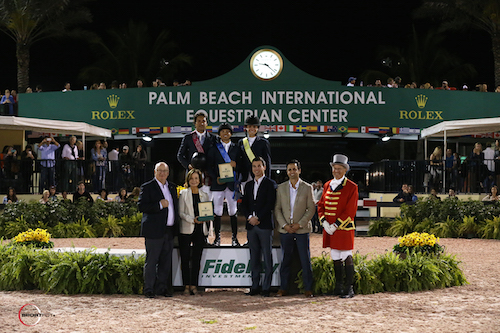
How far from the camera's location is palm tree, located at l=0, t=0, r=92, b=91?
29.1 meters

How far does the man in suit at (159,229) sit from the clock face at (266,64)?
1608 cm

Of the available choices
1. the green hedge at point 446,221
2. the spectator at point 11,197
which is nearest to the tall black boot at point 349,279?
the green hedge at point 446,221

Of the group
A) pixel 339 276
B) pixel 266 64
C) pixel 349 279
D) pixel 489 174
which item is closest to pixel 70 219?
pixel 339 276

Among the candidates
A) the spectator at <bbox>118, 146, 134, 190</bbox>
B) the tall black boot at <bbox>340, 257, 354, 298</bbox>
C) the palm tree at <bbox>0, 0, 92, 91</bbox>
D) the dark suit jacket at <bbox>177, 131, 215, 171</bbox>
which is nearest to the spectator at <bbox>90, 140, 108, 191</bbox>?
the spectator at <bbox>118, 146, 134, 190</bbox>

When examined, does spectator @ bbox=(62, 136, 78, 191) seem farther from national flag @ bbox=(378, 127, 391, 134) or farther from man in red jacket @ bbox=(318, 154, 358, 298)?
man in red jacket @ bbox=(318, 154, 358, 298)

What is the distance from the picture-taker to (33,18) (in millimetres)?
30125

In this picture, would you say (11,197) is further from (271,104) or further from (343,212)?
(343,212)

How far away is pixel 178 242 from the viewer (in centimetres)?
950

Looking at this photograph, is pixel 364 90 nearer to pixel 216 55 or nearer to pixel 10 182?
pixel 10 182

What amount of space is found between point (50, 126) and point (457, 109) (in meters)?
15.4

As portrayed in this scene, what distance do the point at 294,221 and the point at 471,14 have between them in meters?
22.9

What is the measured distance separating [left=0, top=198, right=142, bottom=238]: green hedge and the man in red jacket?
8.97 m

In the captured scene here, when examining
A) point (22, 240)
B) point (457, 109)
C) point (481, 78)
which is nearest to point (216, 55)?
point (481, 78)

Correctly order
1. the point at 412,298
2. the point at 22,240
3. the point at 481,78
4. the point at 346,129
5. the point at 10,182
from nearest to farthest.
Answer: the point at 412,298 < the point at 22,240 < the point at 10,182 < the point at 346,129 < the point at 481,78
